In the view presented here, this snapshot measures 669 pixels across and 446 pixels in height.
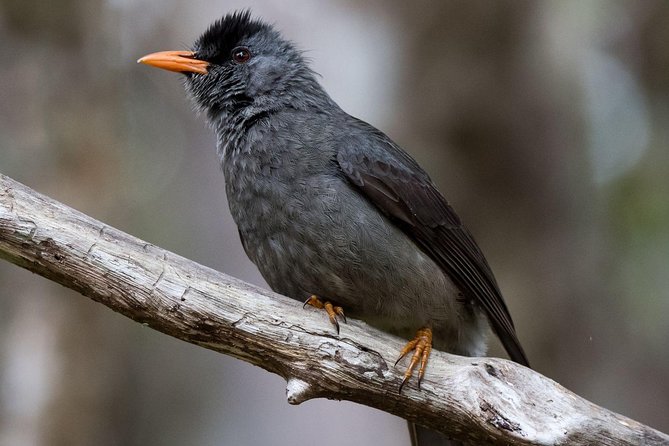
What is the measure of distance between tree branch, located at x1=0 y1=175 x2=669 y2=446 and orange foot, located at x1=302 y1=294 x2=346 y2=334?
0.09 meters

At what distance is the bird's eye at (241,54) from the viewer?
17.1 feet

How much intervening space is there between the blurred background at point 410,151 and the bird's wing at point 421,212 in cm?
217

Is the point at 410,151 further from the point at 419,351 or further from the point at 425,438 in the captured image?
the point at 419,351

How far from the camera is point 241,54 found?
5223 mm

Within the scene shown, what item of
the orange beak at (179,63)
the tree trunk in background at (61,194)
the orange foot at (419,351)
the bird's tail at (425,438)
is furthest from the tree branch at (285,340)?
the tree trunk in background at (61,194)

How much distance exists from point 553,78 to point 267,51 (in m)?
3.33

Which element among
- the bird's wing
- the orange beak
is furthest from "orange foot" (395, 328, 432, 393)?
the orange beak

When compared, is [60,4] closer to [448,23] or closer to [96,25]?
[96,25]

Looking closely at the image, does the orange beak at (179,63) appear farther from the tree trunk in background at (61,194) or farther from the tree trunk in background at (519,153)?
the tree trunk in background at (519,153)

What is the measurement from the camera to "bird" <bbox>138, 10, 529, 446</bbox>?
168 inches

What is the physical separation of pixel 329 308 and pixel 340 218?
1.52 ft

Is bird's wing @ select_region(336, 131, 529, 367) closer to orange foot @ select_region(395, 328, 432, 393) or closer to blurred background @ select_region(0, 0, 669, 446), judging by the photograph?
orange foot @ select_region(395, 328, 432, 393)

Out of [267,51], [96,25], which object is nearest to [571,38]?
[267,51]

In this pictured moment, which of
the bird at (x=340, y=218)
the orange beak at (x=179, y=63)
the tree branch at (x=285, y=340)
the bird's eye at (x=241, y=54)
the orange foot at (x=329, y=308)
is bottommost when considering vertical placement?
the tree branch at (x=285, y=340)
